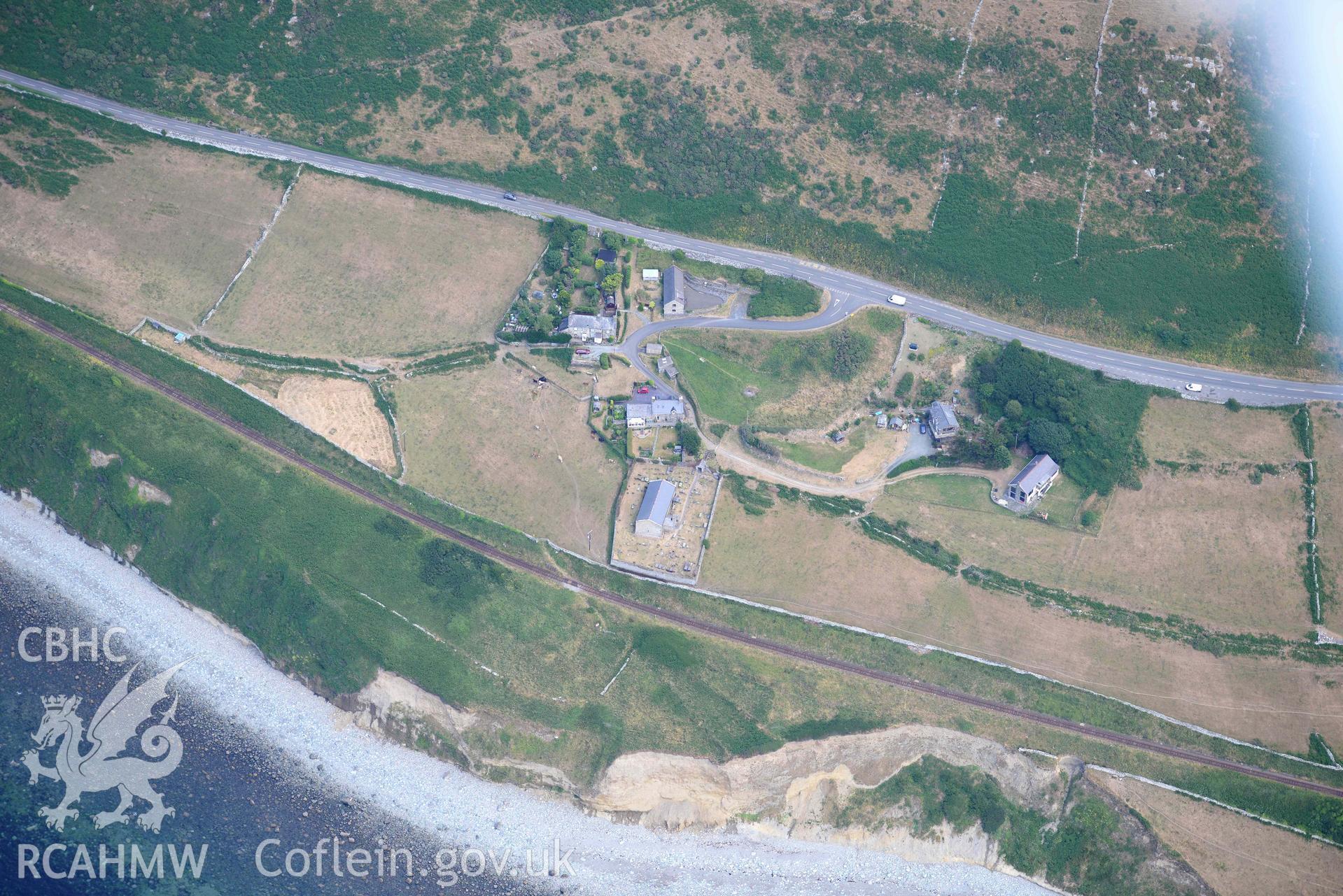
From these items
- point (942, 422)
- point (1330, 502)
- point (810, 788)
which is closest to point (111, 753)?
point (810, 788)

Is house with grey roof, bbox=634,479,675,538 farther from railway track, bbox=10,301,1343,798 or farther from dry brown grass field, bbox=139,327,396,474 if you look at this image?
dry brown grass field, bbox=139,327,396,474

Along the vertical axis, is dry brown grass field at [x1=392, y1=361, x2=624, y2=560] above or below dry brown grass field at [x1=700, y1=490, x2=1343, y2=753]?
above

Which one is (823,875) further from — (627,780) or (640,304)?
(640,304)

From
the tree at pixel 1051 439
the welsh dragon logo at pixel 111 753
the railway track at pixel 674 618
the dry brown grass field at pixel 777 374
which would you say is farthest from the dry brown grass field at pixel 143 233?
the tree at pixel 1051 439

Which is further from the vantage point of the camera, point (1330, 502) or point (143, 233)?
point (143, 233)

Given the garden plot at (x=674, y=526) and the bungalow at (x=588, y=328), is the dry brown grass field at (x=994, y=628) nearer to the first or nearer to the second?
the garden plot at (x=674, y=526)

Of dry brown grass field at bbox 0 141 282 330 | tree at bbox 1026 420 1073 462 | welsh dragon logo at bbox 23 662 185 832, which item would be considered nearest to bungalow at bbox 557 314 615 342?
dry brown grass field at bbox 0 141 282 330

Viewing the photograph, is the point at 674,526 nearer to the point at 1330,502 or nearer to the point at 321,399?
the point at 321,399

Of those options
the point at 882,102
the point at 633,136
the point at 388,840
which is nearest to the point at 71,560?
the point at 388,840
